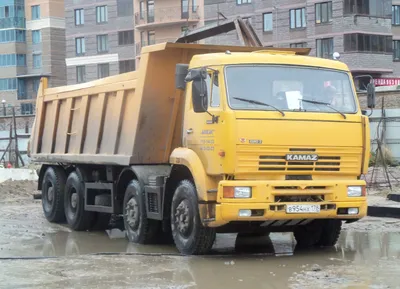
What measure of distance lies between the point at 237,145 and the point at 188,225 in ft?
4.79

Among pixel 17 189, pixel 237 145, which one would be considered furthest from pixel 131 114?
pixel 17 189

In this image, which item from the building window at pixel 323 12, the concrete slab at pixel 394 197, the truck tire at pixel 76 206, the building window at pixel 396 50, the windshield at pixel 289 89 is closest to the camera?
the windshield at pixel 289 89

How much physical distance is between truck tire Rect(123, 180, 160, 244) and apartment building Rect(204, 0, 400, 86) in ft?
111

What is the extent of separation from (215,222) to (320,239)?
2355 millimetres

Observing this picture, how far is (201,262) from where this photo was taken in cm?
1014

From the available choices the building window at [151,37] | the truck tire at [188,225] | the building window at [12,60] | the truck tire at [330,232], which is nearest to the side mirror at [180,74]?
the truck tire at [188,225]

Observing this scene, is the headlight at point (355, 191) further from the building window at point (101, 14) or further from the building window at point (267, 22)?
the building window at point (101, 14)

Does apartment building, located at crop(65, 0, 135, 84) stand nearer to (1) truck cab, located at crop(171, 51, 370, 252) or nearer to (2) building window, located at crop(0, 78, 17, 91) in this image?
(2) building window, located at crop(0, 78, 17, 91)

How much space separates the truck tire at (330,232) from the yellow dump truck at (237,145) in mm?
16

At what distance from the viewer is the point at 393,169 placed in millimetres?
24906

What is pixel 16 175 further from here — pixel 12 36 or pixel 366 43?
pixel 12 36

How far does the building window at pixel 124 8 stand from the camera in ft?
197

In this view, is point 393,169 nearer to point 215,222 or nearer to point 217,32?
point 217,32

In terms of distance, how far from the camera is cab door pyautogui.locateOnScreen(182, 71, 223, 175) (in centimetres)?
1003
